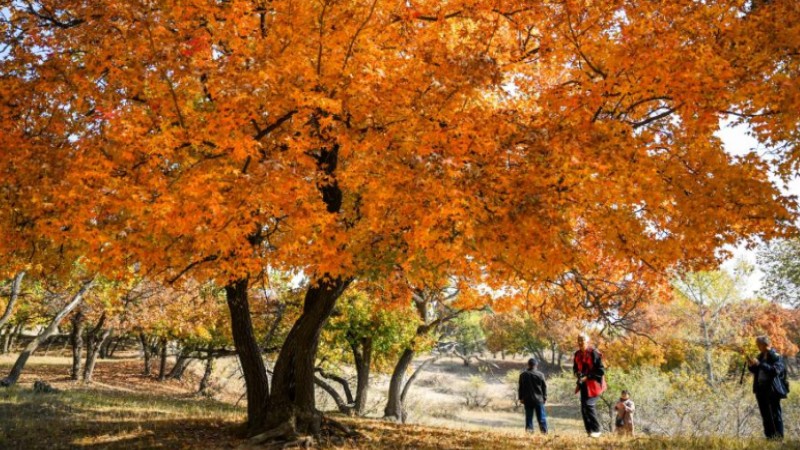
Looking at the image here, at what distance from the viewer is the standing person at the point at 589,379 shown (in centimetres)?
1028

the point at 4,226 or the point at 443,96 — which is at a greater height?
the point at 443,96

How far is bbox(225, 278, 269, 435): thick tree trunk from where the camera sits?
10516mm

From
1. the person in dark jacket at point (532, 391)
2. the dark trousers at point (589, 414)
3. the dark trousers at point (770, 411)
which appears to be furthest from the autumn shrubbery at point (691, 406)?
the dark trousers at point (770, 411)

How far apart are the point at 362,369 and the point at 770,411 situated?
523 inches

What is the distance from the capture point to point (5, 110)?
8.00 m

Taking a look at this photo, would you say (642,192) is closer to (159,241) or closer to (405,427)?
(405,427)

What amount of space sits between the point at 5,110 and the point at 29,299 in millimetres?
21132

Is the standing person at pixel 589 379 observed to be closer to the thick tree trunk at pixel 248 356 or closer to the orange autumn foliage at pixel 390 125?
the orange autumn foliage at pixel 390 125

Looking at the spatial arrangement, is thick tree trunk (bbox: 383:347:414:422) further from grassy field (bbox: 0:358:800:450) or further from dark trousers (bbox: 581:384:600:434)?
dark trousers (bbox: 581:384:600:434)

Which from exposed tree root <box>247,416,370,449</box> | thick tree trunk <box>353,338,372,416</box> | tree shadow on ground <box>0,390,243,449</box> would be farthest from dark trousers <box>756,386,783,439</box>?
thick tree trunk <box>353,338,372,416</box>

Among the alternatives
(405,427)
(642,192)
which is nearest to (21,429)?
(405,427)

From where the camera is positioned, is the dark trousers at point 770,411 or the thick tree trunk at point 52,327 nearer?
the dark trousers at point 770,411

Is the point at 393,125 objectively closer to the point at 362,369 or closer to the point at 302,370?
the point at 302,370

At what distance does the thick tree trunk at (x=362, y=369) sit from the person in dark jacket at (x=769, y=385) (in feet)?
40.2
